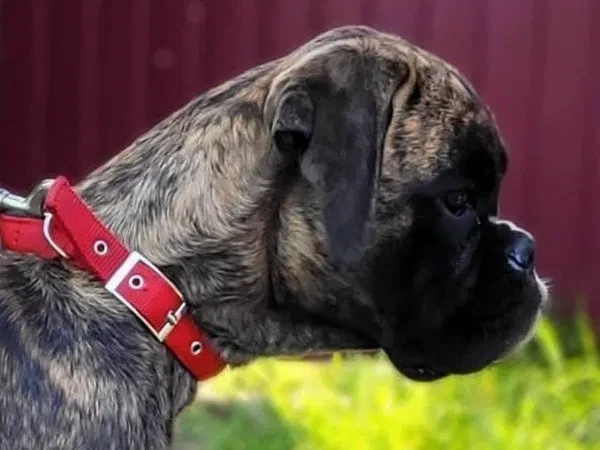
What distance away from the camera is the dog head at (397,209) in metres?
3.12

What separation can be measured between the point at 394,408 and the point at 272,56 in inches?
86.2

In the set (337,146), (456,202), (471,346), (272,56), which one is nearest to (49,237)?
(337,146)

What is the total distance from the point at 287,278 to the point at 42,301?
500mm

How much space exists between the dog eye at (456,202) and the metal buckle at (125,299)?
0.60 meters

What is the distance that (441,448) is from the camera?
514 cm

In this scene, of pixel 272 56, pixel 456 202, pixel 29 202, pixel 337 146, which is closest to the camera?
pixel 337 146

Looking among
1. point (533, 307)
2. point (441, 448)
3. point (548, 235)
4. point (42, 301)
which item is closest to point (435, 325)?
point (533, 307)

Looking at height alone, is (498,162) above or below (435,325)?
above

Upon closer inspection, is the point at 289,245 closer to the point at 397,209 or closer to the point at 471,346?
the point at 397,209

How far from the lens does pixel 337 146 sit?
3.10 metres

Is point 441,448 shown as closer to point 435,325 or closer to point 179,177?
point 435,325

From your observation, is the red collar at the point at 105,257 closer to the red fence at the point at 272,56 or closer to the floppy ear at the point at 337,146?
the floppy ear at the point at 337,146

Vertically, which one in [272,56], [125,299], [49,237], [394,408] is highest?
[49,237]

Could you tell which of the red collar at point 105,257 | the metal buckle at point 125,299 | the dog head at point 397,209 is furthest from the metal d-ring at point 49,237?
the dog head at point 397,209
